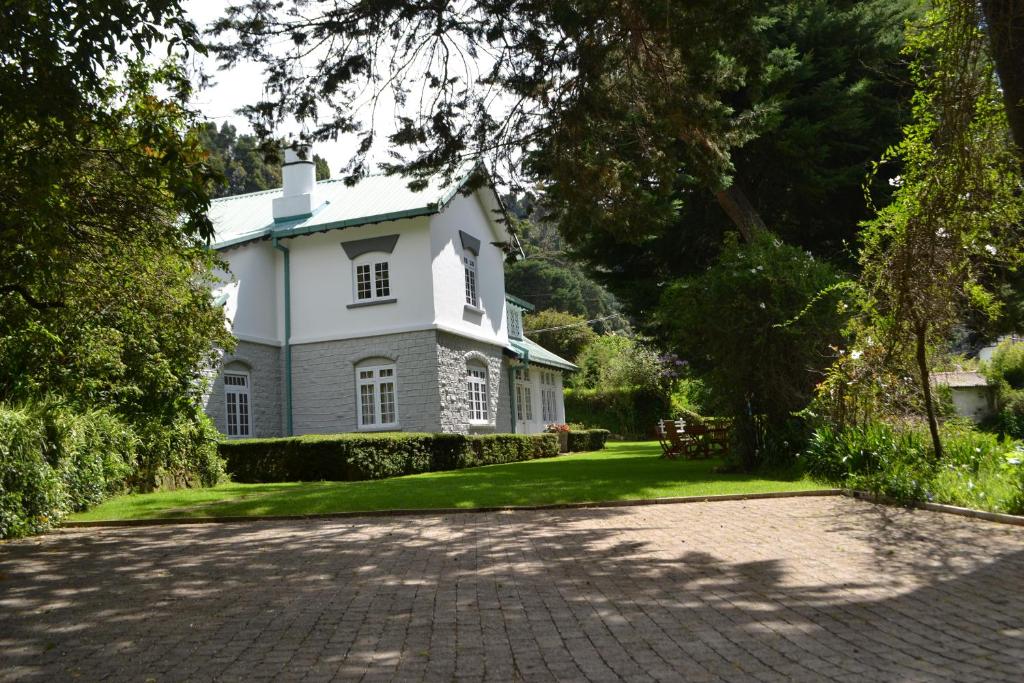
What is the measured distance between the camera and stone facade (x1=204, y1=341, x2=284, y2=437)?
20438 millimetres

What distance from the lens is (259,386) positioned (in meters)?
21.9

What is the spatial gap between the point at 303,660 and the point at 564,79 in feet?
25.8

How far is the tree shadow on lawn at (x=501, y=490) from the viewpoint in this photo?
36.6 feet

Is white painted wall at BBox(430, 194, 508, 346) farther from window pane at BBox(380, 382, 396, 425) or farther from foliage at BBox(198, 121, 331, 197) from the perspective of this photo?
foliage at BBox(198, 121, 331, 197)

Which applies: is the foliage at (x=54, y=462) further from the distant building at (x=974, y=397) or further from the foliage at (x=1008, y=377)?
the distant building at (x=974, y=397)

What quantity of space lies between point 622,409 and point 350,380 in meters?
19.7

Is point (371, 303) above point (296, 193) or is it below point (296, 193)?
below

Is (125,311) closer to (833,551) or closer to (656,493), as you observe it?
(656,493)

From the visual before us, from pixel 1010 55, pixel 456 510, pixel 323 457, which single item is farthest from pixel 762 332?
pixel 323 457

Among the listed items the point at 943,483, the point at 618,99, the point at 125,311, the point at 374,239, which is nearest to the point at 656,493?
the point at 943,483

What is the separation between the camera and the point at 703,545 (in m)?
7.62

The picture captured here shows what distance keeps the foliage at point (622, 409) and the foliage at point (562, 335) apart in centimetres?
803

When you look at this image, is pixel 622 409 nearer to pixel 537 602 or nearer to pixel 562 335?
pixel 562 335

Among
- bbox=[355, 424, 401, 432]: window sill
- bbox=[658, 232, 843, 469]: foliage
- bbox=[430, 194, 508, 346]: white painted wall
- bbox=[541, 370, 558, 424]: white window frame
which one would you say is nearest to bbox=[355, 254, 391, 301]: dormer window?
bbox=[430, 194, 508, 346]: white painted wall
